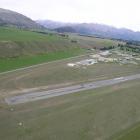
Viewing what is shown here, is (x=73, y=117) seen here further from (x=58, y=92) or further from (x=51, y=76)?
(x=51, y=76)

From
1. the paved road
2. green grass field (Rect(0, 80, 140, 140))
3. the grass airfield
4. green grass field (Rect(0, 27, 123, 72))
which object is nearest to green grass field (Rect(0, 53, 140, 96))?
the grass airfield

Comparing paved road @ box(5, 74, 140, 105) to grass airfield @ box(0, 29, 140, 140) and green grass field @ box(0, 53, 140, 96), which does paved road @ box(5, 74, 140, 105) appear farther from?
green grass field @ box(0, 53, 140, 96)

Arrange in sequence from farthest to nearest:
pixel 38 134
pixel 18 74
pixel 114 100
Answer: pixel 18 74 < pixel 114 100 < pixel 38 134

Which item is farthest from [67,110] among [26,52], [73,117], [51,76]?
[26,52]

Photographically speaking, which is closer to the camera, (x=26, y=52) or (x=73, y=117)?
(x=73, y=117)

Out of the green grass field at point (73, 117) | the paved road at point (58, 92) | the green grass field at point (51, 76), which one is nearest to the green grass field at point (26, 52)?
the green grass field at point (51, 76)

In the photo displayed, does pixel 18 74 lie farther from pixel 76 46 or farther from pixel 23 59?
pixel 76 46

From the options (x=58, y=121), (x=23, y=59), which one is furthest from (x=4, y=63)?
(x=58, y=121)

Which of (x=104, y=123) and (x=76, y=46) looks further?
(x=76, y=46)
